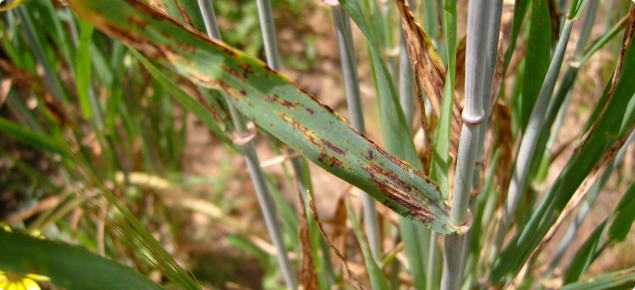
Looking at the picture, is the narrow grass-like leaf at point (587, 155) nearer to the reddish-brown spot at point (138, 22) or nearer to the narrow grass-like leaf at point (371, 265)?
the narrow grass-like leaf at point (371, 265)

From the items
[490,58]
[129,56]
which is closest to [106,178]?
[129,56]

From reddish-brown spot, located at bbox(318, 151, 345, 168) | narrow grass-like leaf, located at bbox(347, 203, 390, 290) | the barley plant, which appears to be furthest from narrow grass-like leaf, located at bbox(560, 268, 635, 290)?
reddish-brown spot, located at bbox(318, 151, 345, 168)

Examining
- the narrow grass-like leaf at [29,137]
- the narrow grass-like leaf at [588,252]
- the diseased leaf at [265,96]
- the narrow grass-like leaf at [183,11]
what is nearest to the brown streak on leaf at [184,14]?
the narrow grass-like leaf at [183,11]

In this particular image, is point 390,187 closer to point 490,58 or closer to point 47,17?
point 490,58

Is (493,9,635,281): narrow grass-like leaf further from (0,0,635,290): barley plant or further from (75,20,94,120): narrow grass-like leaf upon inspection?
(75,20,94,120): narrow grass-like leaf

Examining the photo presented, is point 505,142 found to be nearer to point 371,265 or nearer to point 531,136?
point 531,136

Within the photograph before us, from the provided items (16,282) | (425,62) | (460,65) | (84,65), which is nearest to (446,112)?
(425,62)
